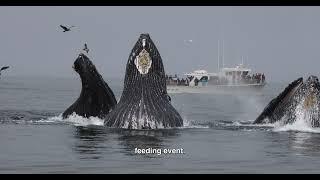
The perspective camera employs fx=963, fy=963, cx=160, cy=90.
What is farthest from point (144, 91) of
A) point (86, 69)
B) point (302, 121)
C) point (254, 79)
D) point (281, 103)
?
point (254, 79)

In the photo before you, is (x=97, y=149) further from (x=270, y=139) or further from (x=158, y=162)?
(x=270, y=139)

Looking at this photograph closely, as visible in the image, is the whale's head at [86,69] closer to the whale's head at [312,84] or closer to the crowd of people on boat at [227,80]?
the whale's head at [312,84]

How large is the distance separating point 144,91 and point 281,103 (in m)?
4.47

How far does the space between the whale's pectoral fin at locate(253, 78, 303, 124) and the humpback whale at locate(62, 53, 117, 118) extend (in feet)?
17.1

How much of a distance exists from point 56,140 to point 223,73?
306 ft

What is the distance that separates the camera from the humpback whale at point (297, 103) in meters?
29.2

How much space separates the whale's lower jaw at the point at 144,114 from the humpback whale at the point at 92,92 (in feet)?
9.08

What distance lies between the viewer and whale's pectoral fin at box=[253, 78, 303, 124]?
2980 cm

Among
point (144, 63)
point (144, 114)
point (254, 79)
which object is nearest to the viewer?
point (144, 63)

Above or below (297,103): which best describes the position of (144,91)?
above

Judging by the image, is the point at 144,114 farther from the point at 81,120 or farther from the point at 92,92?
the point at 81,120

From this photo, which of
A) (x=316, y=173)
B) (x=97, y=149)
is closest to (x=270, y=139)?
(x=97, y=149)

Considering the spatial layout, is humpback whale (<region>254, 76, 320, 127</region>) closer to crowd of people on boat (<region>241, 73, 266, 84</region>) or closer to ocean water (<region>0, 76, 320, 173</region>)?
ocean water (<region>0, 76, 320, 173</region>)

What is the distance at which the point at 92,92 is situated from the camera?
31.7 metres
